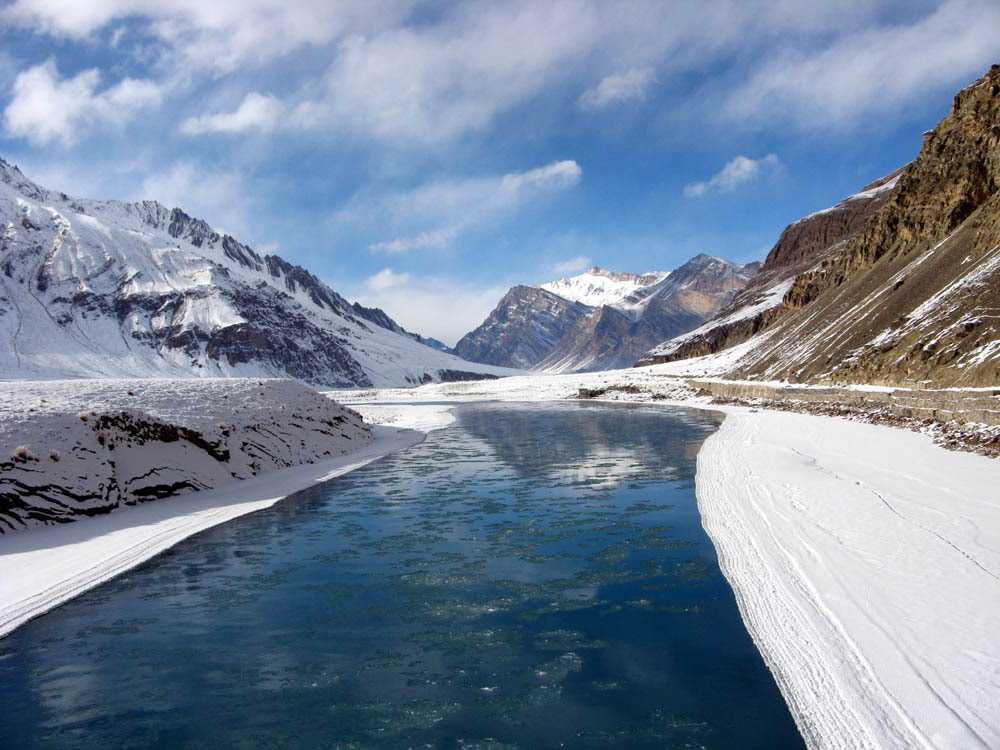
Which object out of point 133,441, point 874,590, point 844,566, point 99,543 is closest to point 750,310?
point 133,441

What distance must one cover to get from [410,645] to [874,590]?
8.06 m

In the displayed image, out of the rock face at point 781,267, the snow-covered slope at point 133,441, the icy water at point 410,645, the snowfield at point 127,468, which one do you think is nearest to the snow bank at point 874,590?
the icy water at point 410,645

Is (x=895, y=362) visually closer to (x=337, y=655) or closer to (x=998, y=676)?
(x=998, y=676)

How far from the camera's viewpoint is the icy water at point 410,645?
729 cm

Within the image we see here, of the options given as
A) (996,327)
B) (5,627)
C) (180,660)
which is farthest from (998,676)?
(996,327)

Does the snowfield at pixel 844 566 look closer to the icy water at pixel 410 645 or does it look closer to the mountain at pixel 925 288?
the icy water at pixel 410 645

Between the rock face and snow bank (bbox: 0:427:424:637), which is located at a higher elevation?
the rock face

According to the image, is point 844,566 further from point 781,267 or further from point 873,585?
point 781,267

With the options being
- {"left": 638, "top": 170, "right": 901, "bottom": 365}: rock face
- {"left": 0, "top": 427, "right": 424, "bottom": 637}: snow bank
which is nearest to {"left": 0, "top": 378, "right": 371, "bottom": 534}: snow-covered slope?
{"left": 0, "top": 427, "right": 424, "bottom": 637}: snow bank

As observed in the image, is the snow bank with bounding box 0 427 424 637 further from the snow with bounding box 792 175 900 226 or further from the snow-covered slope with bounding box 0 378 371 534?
the snow with bounding box 792 175 900 226

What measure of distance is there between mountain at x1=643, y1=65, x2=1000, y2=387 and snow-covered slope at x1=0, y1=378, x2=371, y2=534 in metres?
36.8

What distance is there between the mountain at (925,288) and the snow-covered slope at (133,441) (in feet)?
121

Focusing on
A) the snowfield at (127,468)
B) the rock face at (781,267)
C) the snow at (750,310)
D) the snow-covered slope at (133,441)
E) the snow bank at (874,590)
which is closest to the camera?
the snow bank at (874,590)

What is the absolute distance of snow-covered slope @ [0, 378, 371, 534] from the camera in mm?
18109
